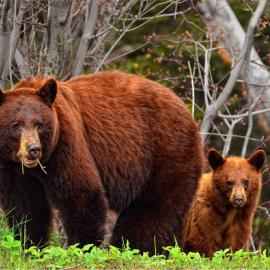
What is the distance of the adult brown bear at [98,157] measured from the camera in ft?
25.8

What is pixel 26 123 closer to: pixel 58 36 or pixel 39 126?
pixel 39 126

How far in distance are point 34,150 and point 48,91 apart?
59 cm

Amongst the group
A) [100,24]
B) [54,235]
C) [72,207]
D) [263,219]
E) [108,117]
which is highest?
[100,24]

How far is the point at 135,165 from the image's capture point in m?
8.75

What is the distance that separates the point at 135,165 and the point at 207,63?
2987mm

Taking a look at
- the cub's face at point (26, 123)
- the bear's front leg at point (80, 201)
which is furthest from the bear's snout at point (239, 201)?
the cub's face at point (26, 123)

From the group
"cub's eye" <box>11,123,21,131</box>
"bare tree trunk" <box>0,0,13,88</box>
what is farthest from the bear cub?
"cub's eye" <box>11,123,21,131</box>

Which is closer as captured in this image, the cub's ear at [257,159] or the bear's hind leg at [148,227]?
the bear's hind leg at [148,227]

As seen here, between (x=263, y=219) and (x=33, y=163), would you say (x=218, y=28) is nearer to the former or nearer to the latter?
(x=263, y=219)

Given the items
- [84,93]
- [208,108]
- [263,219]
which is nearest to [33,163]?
[84,93]

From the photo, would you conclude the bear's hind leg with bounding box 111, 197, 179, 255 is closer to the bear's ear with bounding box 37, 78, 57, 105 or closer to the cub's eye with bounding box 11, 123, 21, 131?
the bear's ear with bounding box 37, 78, 57, 105

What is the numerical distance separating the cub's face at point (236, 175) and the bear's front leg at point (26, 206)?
2027 mm

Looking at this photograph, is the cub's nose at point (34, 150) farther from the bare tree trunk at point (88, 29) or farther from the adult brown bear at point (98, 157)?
the bare tree trunk at point (88, 29)

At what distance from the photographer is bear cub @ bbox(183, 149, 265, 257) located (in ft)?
32.4
